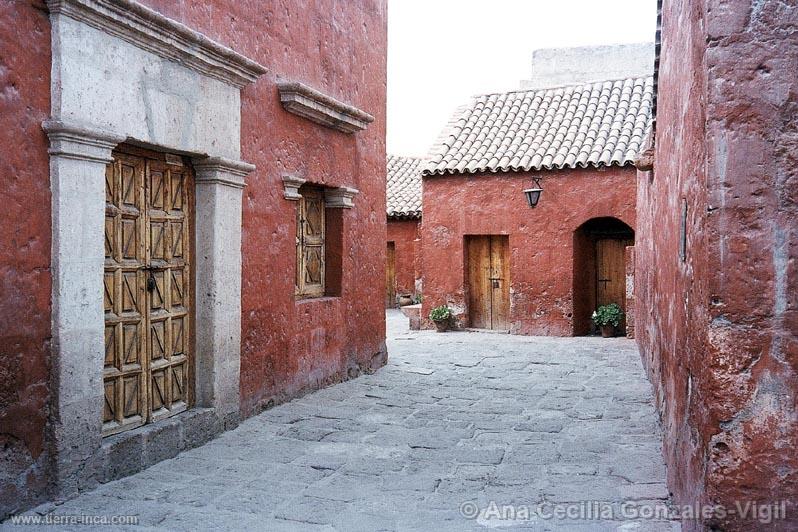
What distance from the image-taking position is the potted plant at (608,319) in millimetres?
12789

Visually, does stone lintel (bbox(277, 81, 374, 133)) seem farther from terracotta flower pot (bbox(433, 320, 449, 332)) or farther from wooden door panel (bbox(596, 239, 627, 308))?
wooden door panel (bbox(596, 239, 627, 308))

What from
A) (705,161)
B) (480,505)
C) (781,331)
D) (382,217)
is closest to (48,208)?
(480,505)

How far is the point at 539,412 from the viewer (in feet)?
21.6

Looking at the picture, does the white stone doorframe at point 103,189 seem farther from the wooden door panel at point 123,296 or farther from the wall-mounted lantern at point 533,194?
the wall-mounted lantern at point 533,194

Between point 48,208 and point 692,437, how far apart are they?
3.51m

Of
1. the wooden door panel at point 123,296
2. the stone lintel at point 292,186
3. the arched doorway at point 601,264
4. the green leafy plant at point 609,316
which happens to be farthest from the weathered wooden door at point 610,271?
the wooden door panel at point 123,296

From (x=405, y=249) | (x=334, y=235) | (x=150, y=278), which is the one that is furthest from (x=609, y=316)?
(x=150, y=278)

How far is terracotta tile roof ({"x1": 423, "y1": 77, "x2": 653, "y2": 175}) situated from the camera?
1324cm

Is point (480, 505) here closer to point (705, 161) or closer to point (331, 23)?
point (705, 161)

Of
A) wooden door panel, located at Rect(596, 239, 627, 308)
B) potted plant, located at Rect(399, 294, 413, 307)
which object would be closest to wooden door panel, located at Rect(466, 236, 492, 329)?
wooden door panel, located at Rect(596, 239, 627, 308)

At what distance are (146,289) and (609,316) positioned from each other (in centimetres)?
955

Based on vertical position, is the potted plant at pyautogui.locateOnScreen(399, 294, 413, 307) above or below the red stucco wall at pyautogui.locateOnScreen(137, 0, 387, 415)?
below

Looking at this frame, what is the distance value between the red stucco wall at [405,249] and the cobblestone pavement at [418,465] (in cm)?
1173

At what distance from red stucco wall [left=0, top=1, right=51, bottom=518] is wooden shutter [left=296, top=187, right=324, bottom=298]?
11.8ft
